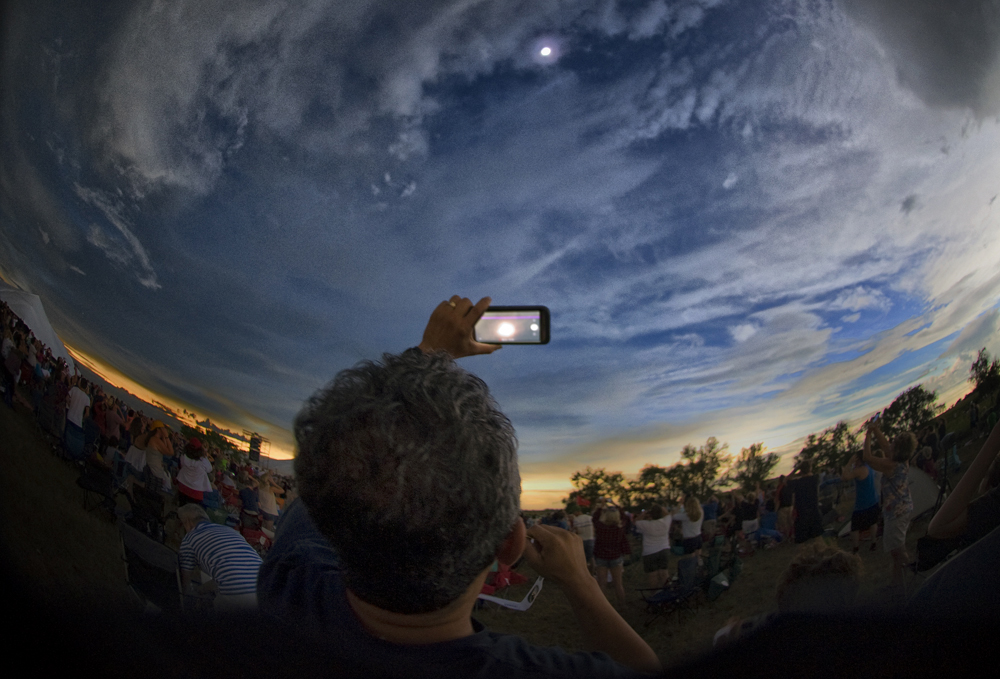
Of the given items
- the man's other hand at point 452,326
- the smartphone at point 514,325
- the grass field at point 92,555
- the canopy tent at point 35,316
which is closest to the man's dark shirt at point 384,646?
the man's other hand at point 452,326

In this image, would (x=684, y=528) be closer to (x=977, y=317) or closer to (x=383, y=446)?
(x=977, y=317)

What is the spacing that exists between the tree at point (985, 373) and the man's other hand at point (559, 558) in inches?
84.3

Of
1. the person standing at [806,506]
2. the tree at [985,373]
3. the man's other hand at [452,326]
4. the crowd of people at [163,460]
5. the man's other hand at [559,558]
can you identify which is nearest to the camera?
the man's other hand at [559,558]

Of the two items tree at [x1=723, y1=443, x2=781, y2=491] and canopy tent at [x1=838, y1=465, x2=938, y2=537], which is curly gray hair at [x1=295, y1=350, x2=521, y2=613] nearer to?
tree at [x1=723, y1=443, x2=781, y2=491]

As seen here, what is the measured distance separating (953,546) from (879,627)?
1.74m

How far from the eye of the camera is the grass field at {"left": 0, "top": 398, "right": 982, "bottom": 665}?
162cm

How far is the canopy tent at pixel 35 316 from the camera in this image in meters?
1.81

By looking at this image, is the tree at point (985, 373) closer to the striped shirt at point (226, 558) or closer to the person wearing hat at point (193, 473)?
the striped shirt at point (226, 558)

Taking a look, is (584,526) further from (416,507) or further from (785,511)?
(416,507)

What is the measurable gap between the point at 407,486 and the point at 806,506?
2.38 meters

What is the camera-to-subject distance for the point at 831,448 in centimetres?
209

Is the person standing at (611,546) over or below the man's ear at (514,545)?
below

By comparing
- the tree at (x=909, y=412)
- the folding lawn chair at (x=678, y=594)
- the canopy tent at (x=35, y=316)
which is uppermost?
the canopy tent at (x=35, y=316)

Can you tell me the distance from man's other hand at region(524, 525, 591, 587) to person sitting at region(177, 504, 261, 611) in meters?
0.72
